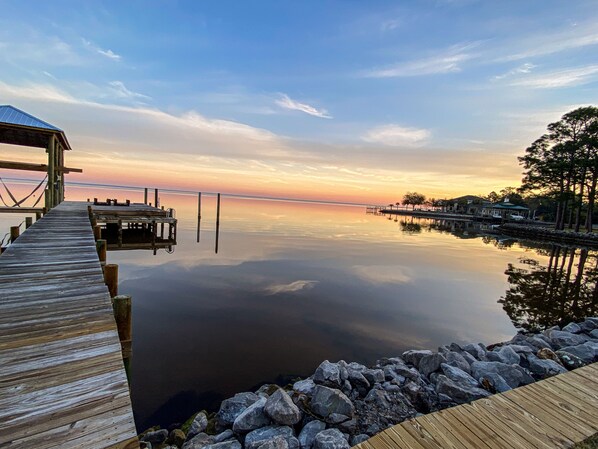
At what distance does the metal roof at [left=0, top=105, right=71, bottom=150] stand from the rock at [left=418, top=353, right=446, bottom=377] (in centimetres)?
1712

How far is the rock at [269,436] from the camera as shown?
366 cm

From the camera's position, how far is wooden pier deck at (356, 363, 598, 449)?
2934mm

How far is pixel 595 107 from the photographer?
118 feet

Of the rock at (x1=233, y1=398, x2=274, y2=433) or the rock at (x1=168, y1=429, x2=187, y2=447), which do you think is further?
→ the rock at (x1=168, y1=429, x2=187, y2=447)

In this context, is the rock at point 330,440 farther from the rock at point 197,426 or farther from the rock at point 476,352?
the rock at point 476,352

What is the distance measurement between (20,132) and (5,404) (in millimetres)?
16387

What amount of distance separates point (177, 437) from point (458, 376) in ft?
15.9

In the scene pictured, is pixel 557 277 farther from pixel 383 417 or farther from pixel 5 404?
pixel 5 404

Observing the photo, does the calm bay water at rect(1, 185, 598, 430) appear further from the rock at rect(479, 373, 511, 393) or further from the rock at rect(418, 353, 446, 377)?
the rock at rect(479, 373, 511, 393)

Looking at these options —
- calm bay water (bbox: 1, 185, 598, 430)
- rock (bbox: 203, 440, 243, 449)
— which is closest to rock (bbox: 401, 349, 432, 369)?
calm bay water (bbox: 1, 185, 598, 430)

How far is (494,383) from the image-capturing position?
5.00 meters

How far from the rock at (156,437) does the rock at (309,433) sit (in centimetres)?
225

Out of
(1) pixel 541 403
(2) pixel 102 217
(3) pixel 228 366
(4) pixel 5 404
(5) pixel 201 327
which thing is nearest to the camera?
(4) pixel 5 404

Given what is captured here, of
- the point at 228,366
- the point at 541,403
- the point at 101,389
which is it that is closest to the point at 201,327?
the point at 228,366
